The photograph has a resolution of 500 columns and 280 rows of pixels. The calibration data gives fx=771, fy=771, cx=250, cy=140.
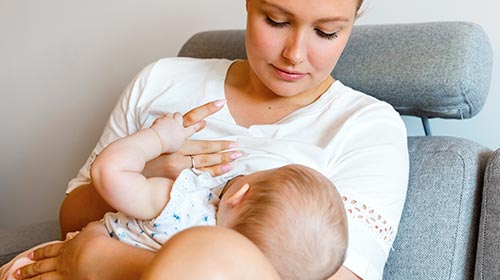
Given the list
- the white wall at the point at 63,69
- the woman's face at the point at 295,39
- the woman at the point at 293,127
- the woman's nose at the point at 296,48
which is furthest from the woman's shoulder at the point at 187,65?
the white wall at the point at 63,69

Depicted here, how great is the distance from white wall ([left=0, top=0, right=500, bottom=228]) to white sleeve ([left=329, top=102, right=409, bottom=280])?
83 centimetres

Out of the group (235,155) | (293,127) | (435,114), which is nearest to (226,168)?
(235,155)

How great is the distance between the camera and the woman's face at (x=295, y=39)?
4.77 ft

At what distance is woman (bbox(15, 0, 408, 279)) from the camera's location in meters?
1.38

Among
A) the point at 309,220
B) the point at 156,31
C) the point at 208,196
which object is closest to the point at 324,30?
the point at 208,196

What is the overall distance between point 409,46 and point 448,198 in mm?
345

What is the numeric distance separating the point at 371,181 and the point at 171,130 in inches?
15.0

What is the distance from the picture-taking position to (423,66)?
165cm

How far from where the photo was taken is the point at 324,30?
1486 millimetres

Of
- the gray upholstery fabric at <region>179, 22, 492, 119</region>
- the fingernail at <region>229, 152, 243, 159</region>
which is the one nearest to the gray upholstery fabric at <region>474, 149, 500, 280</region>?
the gray upholstery fabric at <region>179, 22, 492, 119</region>

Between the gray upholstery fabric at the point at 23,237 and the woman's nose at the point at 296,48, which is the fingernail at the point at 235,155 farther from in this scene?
the gray upholstery fabric at the point at 23,237

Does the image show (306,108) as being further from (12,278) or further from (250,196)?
(12,278)

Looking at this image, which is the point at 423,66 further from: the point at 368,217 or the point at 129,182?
the point at 129,182

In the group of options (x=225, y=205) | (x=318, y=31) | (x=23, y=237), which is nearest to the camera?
(x=225, y=205)
